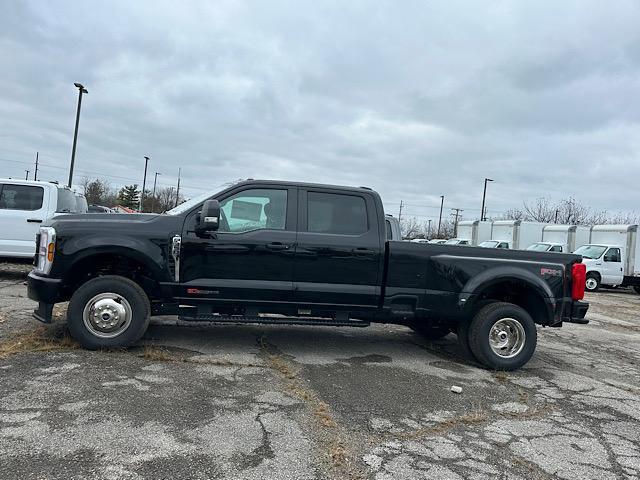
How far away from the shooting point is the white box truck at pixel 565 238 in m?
24.7

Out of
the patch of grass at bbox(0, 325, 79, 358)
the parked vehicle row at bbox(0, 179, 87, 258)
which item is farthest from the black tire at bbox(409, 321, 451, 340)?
the parked vehicle row at bbox(0, 179, 87, 258)

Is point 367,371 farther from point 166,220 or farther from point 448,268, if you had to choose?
point 166,220

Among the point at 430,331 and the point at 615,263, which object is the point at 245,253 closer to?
the point at 430,331

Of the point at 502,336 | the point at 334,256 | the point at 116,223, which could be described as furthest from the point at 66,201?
the point at 502,336

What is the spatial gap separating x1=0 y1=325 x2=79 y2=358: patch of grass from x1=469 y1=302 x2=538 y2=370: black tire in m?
4.39

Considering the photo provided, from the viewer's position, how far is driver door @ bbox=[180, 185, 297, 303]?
5637 mm

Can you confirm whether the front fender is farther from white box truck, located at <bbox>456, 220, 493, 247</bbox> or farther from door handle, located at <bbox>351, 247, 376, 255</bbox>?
white box truck, located at <bbox>456, 220, 493, 247</bbox>

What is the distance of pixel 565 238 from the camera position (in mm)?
25891

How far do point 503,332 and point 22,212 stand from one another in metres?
9.27

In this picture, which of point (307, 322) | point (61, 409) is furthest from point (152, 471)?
point (307, 322)

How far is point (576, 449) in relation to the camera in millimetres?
3885

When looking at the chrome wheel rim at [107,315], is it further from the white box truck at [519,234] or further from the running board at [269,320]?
the white box truck at [519,234]

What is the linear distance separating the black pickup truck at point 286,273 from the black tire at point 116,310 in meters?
0.01

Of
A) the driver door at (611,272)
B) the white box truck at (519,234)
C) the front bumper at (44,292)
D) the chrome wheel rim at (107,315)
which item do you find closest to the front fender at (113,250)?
the front bumper at (44,292)
